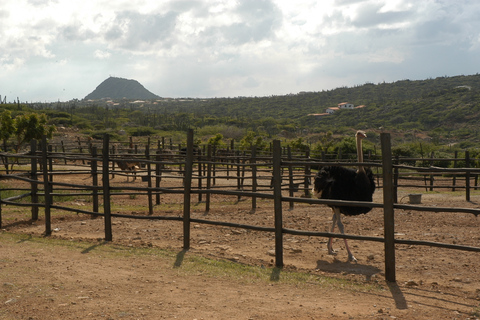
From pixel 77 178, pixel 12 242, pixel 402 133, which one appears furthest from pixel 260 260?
pixel 402 133

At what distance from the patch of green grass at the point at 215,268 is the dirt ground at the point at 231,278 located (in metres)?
0.04

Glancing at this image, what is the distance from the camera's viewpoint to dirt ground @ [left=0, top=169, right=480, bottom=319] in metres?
3.96

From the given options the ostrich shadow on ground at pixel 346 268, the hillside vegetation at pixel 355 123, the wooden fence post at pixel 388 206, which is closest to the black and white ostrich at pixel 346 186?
the ostrich shadow on ground at pixel 346 268

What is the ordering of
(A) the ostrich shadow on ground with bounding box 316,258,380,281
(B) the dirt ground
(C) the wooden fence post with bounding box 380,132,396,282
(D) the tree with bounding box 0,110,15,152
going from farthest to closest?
1. (D) the tree with bounding box 0,110,15,152
2. (A) the ostrich shadow on ground with bounding box 316,258,380,281
3. (C) the wooden fence post with bounding box 380,132,396,282
4. (B) the dirt ground

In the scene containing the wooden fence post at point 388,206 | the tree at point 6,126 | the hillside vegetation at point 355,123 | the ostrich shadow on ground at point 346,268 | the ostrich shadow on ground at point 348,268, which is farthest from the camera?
the hillside vegetation at point 355,123

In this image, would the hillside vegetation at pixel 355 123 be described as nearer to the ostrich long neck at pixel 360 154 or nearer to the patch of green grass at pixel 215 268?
the ostrich long neck at pixel 360 154

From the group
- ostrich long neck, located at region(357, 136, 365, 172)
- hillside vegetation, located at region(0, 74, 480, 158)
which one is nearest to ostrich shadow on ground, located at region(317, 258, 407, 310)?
ostrich long neck, located at region(357, 136, 365, 172)

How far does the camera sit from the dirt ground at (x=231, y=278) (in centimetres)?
396

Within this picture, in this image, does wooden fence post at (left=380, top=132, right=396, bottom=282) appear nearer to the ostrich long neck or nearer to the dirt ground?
the dirt ground

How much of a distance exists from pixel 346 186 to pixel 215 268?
1.84m

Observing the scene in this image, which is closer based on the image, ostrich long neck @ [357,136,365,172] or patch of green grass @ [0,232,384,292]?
patch of green grass @ [0,232,384,292]

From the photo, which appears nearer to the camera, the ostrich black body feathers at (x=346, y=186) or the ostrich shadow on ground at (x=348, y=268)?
the ostrich shadow on ground at (x=348, y=268)

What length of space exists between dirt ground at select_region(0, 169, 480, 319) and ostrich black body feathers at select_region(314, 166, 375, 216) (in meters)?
0.69

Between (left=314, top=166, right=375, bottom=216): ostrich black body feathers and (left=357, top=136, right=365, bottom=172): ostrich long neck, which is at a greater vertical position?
(left=357, top=136, right=365, bottom=172): ostrich long neck
